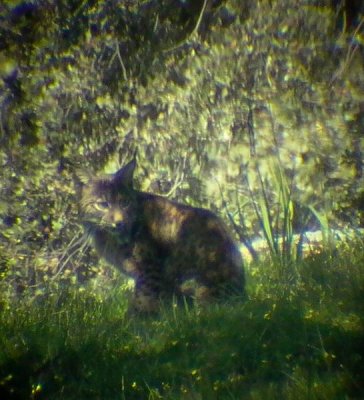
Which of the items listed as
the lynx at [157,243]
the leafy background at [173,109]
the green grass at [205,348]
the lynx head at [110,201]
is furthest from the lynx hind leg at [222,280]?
the lynx head at [110,201]

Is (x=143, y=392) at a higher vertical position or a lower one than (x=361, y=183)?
lower

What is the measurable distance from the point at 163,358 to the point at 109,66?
372 centimetres

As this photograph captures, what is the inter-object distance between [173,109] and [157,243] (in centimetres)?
201

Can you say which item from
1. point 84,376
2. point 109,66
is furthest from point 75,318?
point 109,66

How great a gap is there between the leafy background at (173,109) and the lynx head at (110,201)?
0.86 metres

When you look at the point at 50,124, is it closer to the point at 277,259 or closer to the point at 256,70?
the point at 256,70

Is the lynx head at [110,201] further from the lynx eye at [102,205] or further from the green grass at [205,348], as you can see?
the green grass at [205,348]

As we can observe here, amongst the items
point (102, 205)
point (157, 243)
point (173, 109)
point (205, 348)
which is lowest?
point (205, 348)

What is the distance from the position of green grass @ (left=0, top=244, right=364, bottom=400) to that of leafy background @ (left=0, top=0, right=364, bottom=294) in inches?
65.5

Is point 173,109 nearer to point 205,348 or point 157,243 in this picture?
point 157,243

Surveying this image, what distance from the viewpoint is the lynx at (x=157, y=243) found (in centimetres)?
486

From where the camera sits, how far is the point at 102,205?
529 centimetres

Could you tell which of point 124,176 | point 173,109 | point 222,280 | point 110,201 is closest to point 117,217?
point 110,201

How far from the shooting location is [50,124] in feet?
19.6
